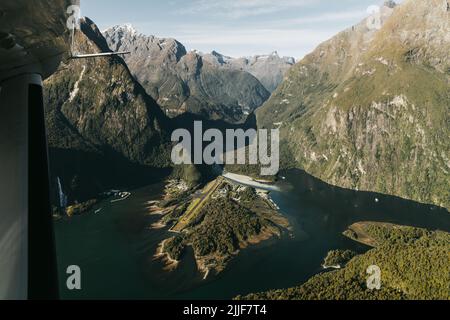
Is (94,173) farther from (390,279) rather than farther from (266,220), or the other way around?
(390,279)

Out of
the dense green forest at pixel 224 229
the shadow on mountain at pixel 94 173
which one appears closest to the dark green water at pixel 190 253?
the dense green forest at pixel 224 229

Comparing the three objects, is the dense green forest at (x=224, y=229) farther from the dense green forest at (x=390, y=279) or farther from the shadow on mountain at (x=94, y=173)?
the shadow on mountain at (x=94, y=173)

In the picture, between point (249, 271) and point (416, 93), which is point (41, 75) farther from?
point (416, 93)

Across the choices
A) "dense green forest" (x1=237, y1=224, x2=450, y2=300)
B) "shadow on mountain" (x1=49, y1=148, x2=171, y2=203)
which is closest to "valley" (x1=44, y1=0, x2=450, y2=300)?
"dense green forest" (x1=237, y1=224, x2=450, y2=300)

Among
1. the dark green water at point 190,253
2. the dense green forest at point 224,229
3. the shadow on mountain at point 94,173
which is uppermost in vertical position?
the shadow on mountain at point 94,173

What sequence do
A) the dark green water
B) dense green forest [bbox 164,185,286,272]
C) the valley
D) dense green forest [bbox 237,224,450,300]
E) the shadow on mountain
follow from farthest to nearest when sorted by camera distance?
the shadow on mountain < dense green forest [bbox 164,185,286,272] < the dark green water < the valley < dense green forest [bbox 237,224,450,300]

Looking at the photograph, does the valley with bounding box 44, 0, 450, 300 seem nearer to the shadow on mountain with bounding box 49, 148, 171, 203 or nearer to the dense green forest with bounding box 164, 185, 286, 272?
the dense green forest with bounding box 164, 185, 286, 272

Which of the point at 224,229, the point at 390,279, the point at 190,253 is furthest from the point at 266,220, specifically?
the point at 390,279
